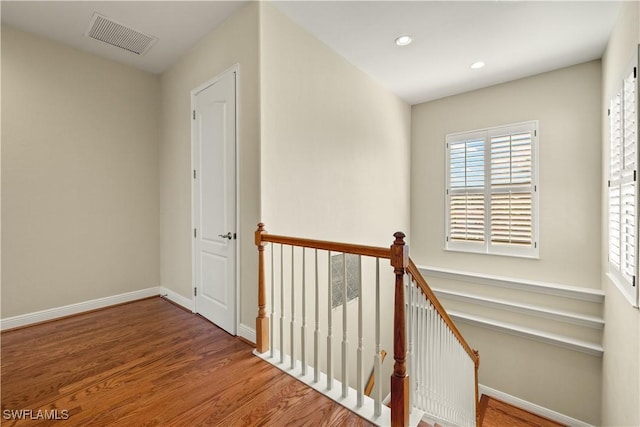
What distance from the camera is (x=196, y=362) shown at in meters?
2.07

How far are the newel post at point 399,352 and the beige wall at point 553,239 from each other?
9.93 feet

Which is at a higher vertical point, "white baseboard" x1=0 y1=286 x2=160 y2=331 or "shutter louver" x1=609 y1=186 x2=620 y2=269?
"shutter louver" x1=609 y1=186 x2=620 y2=269

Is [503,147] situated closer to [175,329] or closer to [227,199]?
[227,199]

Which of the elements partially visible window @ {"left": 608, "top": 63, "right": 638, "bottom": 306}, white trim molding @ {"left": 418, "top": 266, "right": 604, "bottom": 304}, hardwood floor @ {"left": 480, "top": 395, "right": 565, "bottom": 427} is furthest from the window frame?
hardwood floor @ {"left": 480, "top": 395, "right": 565, "bottom": 427}

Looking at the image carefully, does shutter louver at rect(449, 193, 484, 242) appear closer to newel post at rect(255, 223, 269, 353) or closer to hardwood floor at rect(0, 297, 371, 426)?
newel post at rect(255, 223, 269, 353)

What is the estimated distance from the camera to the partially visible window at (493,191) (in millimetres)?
3621

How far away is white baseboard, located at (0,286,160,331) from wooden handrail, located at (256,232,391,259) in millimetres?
2263

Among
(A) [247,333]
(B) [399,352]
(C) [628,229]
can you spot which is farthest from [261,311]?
(C) [628,229]

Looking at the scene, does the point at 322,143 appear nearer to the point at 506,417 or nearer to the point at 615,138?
the point at 615,138

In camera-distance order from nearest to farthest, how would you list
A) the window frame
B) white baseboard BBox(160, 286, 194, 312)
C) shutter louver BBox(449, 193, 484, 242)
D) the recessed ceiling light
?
1. the window frame
2. the recessed ceiling light
3. white baseboard BBox(160, 286, 194, 312)
4. shutter louver BBox(449, 193, 484, 242)

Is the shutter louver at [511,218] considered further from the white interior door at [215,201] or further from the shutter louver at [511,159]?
the white interior door at [215,201]

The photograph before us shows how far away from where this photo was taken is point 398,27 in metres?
2.62

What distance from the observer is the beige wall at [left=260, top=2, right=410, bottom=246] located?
2.38 m

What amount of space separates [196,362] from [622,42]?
4.17 metres
